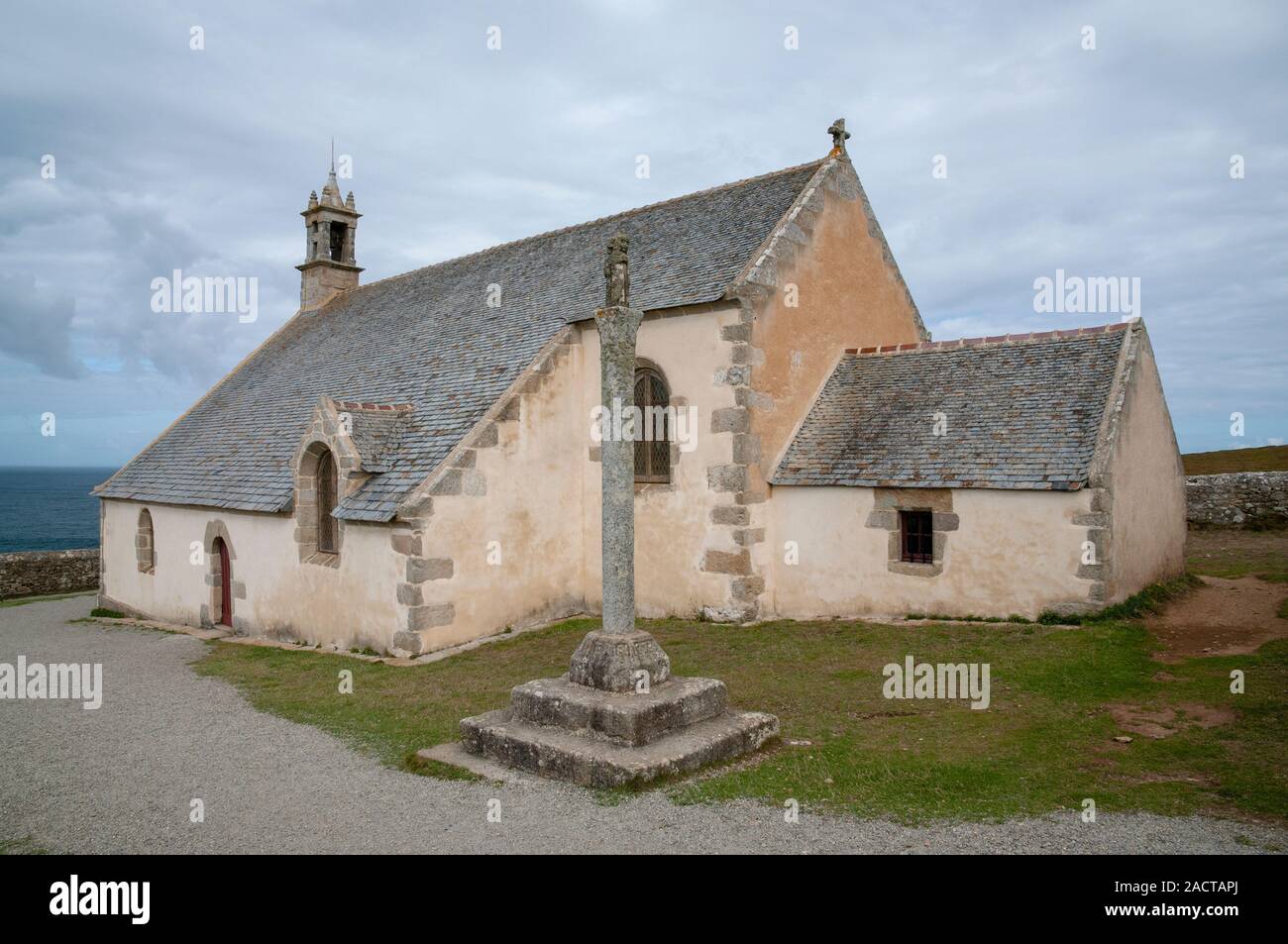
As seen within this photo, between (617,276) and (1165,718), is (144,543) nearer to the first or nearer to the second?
(617,276)

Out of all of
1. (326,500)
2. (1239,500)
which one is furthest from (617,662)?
(1239,500)

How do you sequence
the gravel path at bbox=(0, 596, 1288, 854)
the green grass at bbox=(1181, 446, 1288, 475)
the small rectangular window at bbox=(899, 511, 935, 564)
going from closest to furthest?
the gravel path at bbox=(0, 596, 1288, 854)
the small rectangular window at bbox=(899, 511, 935, 564)
the green grass at bbox=(1181, 446, 1288, 475)

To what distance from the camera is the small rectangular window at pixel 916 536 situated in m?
13.3

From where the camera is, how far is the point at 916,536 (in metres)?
13.4

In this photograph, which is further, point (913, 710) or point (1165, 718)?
point (913, 710)

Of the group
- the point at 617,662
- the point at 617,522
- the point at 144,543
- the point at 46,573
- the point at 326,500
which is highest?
the point at 326,500

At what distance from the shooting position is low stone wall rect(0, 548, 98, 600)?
2448cm

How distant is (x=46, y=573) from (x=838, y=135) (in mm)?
24697

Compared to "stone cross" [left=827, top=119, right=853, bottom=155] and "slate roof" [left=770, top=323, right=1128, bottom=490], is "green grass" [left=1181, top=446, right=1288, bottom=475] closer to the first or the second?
"slate roof" [left=770, top=323, right=1128, bottom=490]

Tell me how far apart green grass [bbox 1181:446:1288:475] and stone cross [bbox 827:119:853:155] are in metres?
20.4

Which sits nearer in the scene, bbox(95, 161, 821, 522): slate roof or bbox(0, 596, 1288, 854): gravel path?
bbox(0, 596, 1288, 854): gravel path

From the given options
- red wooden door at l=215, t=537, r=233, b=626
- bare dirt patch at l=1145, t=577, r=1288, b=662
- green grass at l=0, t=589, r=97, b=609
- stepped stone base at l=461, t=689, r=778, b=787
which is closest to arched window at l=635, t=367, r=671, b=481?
stepped stone base at l=461, t=689, r=778, b=787

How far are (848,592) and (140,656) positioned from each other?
1180 cm
